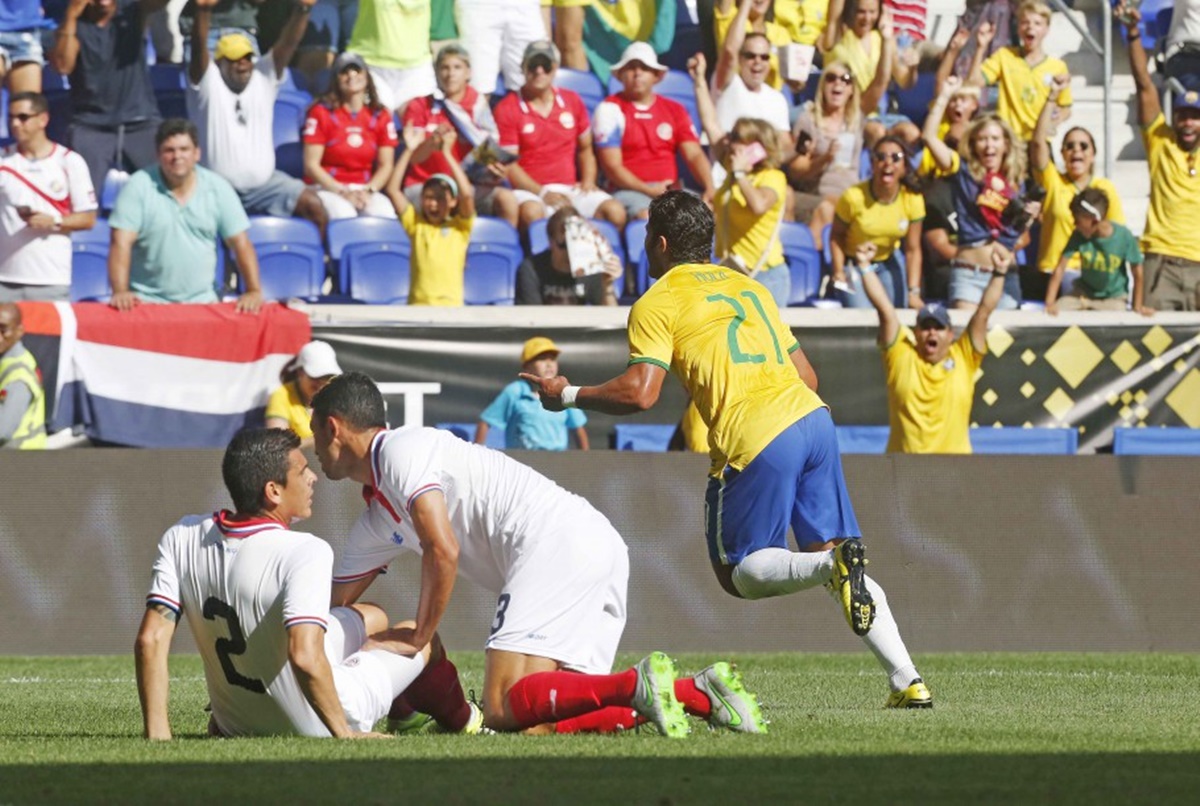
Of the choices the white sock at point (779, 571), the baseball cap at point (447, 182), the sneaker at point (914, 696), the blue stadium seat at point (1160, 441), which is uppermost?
the baseball cap at point (447, 182)

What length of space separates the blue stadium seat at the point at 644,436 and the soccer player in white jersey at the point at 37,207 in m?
4.15

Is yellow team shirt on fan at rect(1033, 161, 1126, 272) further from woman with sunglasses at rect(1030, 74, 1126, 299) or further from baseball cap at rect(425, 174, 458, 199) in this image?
baseball cap at rect(425, 174, 458, 199)

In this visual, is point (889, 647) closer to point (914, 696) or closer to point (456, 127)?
point (914, 696)

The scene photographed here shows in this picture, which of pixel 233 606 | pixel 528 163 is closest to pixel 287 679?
pixel 233 606

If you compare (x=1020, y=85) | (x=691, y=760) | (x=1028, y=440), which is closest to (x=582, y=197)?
(x=1028, y=440)

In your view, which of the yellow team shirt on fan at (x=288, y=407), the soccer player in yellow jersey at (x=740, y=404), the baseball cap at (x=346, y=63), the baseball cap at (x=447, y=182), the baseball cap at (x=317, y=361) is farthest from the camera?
the baseball cap at (x=346, y=63)

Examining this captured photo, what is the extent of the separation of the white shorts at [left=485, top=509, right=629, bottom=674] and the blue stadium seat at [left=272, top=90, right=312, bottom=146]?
1020cm

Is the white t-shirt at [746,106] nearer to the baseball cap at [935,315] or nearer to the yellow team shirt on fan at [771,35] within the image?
the yellow team shirt on fan at [771,35]

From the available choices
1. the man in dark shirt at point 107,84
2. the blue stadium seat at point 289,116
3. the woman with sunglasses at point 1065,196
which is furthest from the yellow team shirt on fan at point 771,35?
the man in dark shirt at point 107,84

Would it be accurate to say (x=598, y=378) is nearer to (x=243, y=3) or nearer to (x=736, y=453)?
(x=243, y=3)

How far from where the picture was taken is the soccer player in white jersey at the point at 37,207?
14484mm

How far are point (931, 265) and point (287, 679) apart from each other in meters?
10.6

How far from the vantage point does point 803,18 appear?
1820 cm

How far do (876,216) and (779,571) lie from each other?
339 inches
